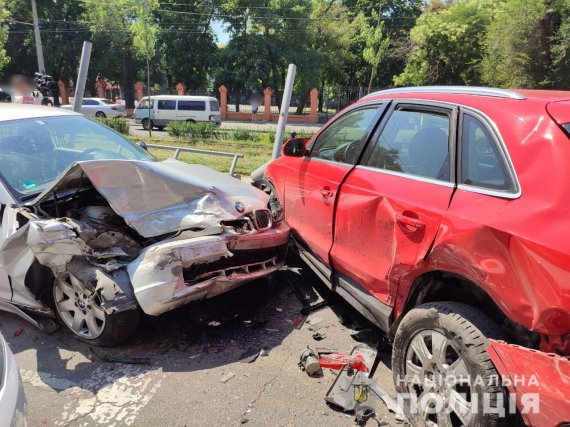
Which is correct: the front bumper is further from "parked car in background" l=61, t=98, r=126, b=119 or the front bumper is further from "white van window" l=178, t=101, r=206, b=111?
"parked car in background" l=61, t=98, r=126, b=119

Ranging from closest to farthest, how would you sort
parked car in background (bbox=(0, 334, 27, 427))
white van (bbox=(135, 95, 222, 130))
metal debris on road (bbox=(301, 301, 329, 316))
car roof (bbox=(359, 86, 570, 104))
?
parked car in background (bbox=(0, 334, 27, 427)), car roof (bbox=(359, 86, 570, 104)), metal debris on road (bbox=(301, 301, 329, 316)), white van (bbox=(135, 95, 222, 130))

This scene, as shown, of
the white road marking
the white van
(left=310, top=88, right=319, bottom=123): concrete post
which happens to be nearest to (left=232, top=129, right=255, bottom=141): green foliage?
the white van

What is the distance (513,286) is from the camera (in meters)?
2.06

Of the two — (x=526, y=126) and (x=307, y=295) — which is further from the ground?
(x=526, y=126)

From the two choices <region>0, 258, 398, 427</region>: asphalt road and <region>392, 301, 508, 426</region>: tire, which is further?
<region>0, 258, 398, 427</region>: asphalt road

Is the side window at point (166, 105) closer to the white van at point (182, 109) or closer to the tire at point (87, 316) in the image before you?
the white van at point (182, 109)

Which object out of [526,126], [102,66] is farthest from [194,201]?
[102,66]

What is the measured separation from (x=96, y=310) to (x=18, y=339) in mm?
845

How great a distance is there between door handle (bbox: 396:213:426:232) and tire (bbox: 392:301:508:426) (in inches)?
17.6

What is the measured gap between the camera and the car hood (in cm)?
360

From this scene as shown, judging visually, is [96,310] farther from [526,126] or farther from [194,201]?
[526,126]

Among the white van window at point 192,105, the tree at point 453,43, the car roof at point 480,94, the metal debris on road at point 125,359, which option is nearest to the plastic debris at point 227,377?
the metal debris on road at point 125,359

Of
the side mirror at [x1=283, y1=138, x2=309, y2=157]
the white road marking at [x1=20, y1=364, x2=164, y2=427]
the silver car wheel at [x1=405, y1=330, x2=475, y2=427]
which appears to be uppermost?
the side mirror at [x1=283, y1=138, x2=309, y2=157]

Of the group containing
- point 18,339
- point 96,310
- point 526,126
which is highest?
point 526,126
